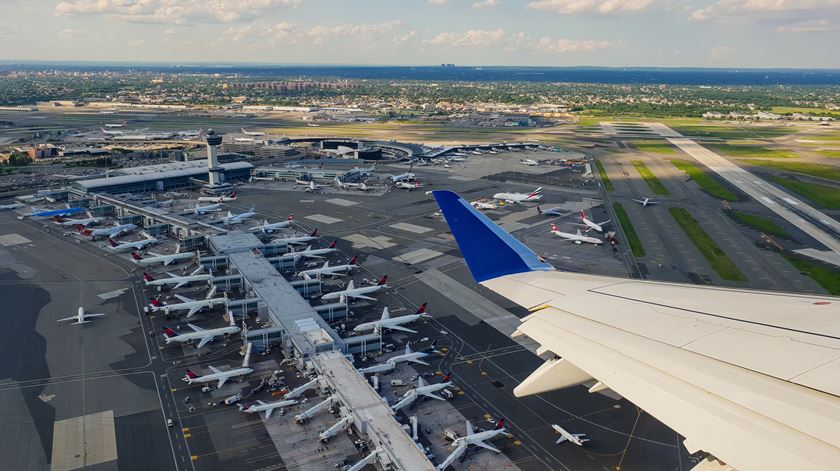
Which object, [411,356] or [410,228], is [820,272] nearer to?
[411,356]

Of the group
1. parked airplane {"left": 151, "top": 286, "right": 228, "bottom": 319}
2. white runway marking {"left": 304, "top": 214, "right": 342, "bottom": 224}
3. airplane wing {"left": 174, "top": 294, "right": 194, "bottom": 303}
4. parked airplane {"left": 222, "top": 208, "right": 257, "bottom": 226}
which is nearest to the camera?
parked airplane {"left": 151, "top": 286, "right": 228, "bottom": 319}

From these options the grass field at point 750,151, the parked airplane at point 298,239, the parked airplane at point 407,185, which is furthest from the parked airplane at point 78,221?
the grass field at point 750,151

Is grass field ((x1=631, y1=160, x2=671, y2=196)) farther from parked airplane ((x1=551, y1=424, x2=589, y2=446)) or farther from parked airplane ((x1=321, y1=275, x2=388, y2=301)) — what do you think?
parked airplane ((x1=551, y1=424, x2=589, y2=446))

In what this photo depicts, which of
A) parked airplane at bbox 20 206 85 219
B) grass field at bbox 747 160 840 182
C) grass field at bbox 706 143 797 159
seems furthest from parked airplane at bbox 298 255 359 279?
grass field at bbox 706 143 797 159

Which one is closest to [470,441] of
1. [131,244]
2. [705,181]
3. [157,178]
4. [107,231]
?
[131,244]

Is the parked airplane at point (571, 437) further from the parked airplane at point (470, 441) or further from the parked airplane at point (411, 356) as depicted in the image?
the parked airplane at point (411, 356)

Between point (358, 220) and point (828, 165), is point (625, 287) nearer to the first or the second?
point (358, 220)
